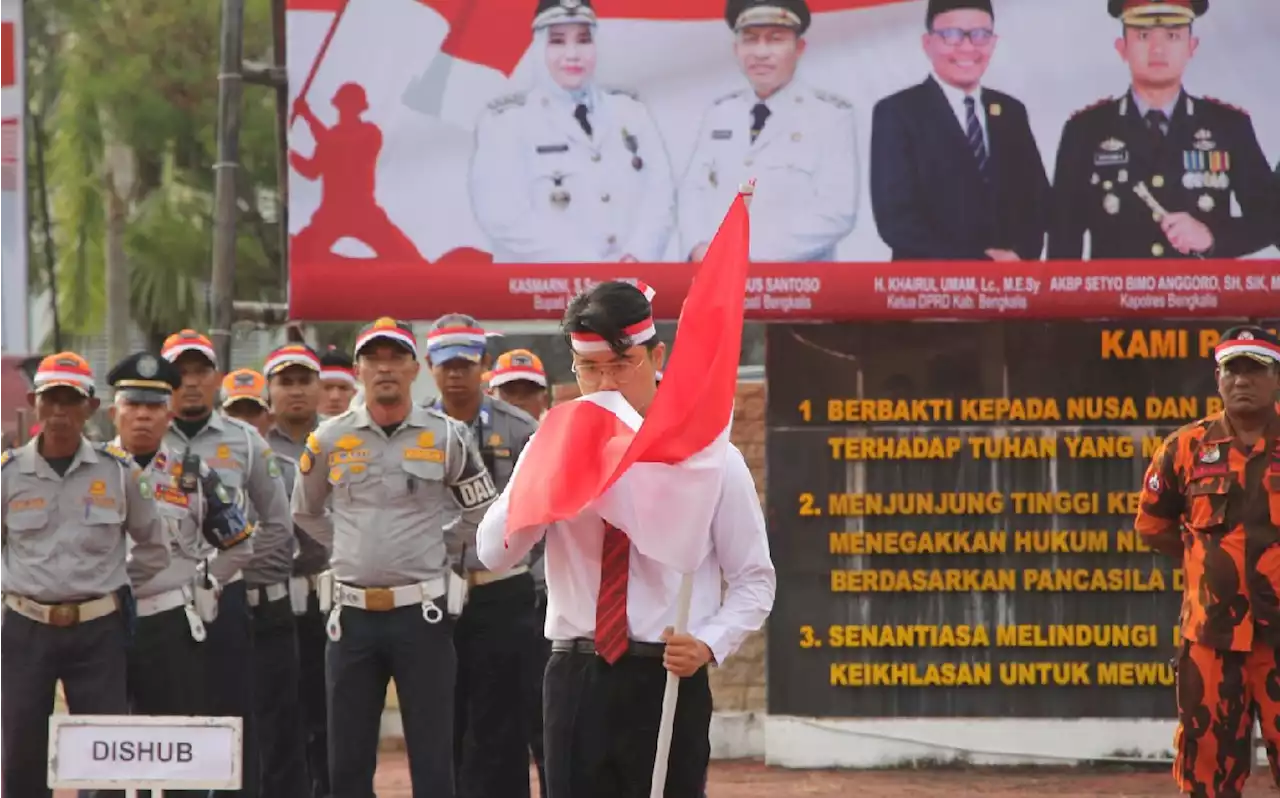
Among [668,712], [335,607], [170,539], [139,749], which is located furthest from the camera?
[170,539]

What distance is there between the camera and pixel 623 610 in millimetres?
5590

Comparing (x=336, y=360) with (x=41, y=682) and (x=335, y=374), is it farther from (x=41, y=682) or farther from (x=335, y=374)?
(x=41, y=682)

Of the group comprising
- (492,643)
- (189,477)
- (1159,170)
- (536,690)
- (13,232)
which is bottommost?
(536,690)

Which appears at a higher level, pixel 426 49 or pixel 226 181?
→ pixel 426 49

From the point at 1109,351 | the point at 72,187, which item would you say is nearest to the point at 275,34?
the point at 1109,351

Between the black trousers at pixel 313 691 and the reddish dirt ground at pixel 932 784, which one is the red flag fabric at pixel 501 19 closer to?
the black trousers at pixel 313 691

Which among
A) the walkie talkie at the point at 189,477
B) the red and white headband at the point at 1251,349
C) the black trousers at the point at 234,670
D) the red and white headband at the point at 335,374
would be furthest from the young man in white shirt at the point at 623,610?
the red and white headband at the point at 335,374

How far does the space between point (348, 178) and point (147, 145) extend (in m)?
9.56

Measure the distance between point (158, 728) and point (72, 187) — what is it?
46.2ft

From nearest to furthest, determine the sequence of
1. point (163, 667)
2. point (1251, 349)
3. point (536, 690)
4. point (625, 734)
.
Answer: point (625, 734)
point (1251, 349)
point (163, 667)
point (536, 690)

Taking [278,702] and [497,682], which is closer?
[497,682]

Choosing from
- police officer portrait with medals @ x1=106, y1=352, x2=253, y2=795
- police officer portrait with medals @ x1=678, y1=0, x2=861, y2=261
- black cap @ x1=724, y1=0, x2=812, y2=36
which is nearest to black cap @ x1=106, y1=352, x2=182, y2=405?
police officer portrait with medals @ x1=106, y1=352, x2=253, y2=795

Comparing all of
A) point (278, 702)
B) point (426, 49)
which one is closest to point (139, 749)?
point (278, 702)

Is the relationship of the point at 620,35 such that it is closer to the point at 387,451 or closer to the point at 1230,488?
the point at 387,451
